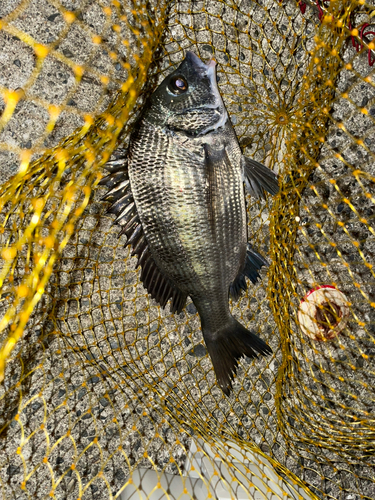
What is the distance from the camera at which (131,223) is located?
1232 millimetres

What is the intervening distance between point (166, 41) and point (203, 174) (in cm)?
67

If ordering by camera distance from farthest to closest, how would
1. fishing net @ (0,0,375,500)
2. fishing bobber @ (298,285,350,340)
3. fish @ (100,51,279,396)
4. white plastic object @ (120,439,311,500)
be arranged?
fishing bobber @ (298,285,350,340) < fishing net @ (0,0,375,500) < white plastic object @ (120,439,311,500) < fish @ (100,51,279,396)

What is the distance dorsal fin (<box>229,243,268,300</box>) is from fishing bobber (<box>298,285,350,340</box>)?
347mm

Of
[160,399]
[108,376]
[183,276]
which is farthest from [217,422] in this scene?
[183,276]

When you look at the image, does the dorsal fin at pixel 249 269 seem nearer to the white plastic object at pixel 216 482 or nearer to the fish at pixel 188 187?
the fish at pixel 188 187

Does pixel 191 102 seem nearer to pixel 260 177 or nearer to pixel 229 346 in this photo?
pixel 260 177

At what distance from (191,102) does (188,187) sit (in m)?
0.26

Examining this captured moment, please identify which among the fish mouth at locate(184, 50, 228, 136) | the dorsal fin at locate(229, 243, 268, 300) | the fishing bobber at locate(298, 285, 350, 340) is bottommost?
the fishing bobber at locate(298, 285, 350, 340)

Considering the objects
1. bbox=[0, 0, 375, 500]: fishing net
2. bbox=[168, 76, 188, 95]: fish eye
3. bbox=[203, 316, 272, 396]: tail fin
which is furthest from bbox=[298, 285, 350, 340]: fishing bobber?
bbox=[168, 76, 188, 95]: fish eye

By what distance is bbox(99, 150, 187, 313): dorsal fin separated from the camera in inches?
47.7

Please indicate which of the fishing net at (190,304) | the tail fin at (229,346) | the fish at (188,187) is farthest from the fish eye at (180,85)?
the tail fin at (229,346)

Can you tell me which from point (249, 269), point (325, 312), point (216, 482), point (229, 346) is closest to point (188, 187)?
point (249, 269)

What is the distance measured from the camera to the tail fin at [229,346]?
1.31 metres

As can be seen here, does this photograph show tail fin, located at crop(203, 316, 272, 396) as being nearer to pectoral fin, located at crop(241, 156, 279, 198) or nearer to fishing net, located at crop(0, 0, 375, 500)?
fishing net, located at crop(0, 0, 375, 500)
